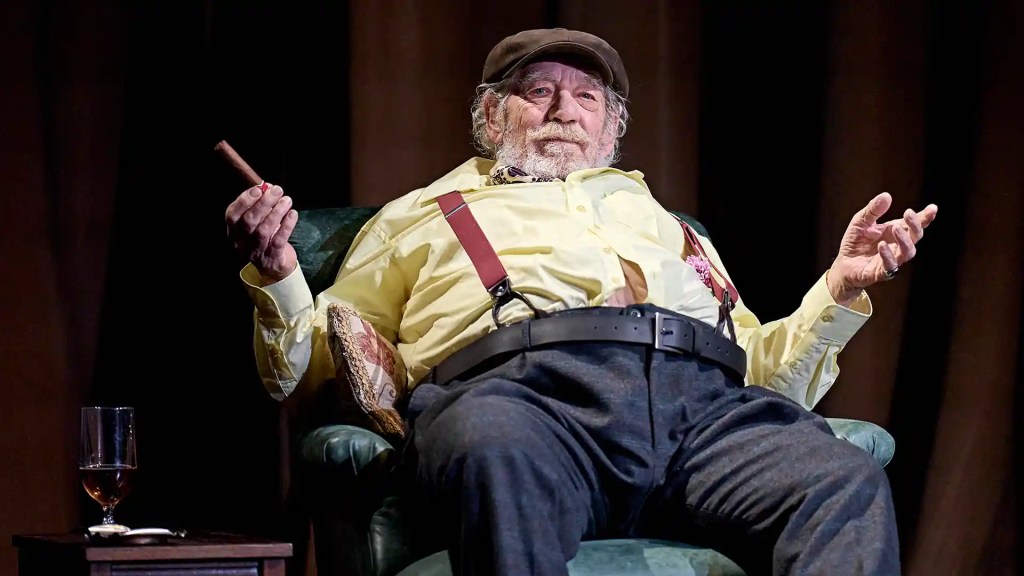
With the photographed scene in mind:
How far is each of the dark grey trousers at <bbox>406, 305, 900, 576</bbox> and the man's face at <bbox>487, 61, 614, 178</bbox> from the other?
0.45 metres

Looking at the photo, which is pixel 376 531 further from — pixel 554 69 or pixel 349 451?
pixel 554 69

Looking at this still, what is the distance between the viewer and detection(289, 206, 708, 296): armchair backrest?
2.07 m

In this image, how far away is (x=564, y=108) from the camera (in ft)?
7.00

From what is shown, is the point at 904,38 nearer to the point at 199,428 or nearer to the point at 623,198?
the point at 623,198

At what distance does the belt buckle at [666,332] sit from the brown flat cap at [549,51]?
1.96 feet

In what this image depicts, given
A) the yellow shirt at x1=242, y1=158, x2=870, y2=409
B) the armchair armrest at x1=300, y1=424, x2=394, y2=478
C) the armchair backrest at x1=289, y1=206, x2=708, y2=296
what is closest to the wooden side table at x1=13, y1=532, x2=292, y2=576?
the armchair armrest at x1=300, y1=424, x2=394, y2=478

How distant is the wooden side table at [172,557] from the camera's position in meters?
1.41

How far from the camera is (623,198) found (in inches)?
82.7

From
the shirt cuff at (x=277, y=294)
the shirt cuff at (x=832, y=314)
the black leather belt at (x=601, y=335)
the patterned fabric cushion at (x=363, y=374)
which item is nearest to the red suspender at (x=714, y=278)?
the shirt cuff at (x=832, y=314)

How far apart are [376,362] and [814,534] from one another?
2.16 feet

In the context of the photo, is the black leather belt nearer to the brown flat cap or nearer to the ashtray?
the ashtray

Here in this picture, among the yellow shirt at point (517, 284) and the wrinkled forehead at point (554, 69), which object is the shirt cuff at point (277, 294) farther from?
the wrinkled forehead at point (554, 69)

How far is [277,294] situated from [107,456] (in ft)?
1.00

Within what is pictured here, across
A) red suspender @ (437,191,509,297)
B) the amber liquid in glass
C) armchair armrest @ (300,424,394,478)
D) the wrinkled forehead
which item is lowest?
the amber liquid in glass
